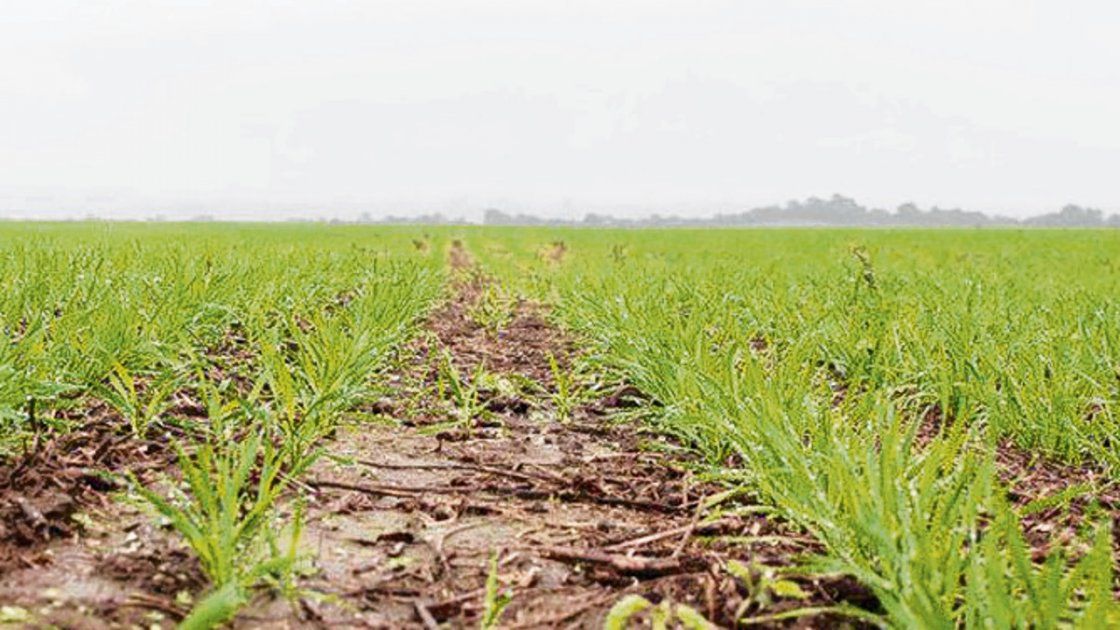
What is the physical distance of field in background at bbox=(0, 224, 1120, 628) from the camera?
1.64 meters

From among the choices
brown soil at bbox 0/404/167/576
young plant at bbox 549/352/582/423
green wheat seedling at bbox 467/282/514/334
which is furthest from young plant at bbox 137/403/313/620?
green wheat seedling at bbox 467/282/514/334

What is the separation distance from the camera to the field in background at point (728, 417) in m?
1.64

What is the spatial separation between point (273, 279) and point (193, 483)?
11.4ft

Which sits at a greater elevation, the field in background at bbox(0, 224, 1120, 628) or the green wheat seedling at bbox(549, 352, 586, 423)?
the field in background at bbox(0, 224, 1120, 628)

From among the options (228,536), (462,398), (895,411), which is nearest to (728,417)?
(895,411)

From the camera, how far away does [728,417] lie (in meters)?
2.55

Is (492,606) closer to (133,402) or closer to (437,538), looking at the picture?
(437,538)

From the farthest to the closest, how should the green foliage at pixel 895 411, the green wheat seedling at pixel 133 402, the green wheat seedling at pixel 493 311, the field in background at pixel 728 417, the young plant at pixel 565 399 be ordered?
the green wheat seedling at pixel 493 311 → the young plant at pixel 565 399 → the green wheat seedling at pixel 133 402 → the field in background at pixel 728 417 → the green foliage at pixel 895 411

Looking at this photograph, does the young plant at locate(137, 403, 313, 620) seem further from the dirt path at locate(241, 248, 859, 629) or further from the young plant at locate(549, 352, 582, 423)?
the young plant at locate(549, 352, 582, 423)

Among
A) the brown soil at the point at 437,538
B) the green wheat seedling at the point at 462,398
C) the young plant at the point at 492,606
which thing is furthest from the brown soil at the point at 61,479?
the green wheat seedling at the point at 462,398

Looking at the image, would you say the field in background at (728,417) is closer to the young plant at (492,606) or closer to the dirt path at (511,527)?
the dirt path at (511,527)

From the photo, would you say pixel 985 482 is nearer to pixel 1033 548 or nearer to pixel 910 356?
pixel 1033 548

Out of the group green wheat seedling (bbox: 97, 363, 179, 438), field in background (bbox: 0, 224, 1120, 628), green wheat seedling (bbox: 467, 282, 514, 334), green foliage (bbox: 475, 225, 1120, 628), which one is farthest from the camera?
green wheat seedling (bbox: 467, 282, 514, 334)

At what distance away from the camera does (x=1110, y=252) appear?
15.1 metres
